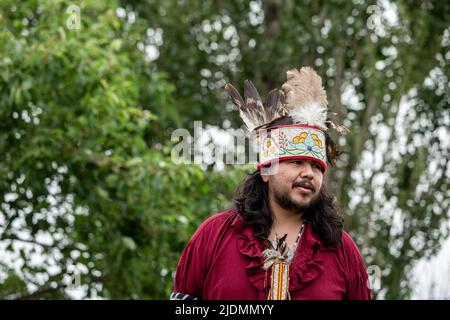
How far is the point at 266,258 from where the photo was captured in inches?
152

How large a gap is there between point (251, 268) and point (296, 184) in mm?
395

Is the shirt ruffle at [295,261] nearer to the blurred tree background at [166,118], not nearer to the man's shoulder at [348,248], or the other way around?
the man's shoulder at [348,248]

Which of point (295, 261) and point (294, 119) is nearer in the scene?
point (295, 261)

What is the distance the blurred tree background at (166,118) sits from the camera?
6.52 meters

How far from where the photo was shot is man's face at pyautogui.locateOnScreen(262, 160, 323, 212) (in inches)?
155

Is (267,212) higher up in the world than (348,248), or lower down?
higher up

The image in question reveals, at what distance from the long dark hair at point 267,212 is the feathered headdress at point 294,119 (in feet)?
0.40

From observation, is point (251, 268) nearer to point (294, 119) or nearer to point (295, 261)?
point (295, 261)

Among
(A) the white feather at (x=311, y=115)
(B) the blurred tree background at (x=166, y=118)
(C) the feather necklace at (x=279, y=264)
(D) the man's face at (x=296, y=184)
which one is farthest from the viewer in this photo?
(B) the blurred tree background at (x=166, y=118)

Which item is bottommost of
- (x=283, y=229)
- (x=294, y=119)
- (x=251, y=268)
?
(x=251, y=268)

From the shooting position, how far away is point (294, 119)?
4137mm

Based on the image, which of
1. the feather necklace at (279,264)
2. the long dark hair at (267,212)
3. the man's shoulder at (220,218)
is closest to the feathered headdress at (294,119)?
the long dark hair at (267,212)

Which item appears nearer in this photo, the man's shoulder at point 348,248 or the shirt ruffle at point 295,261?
the shirt ruffle at point 295,261

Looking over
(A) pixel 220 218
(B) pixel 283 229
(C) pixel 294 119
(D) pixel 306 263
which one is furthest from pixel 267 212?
(C) pixel 294 119
